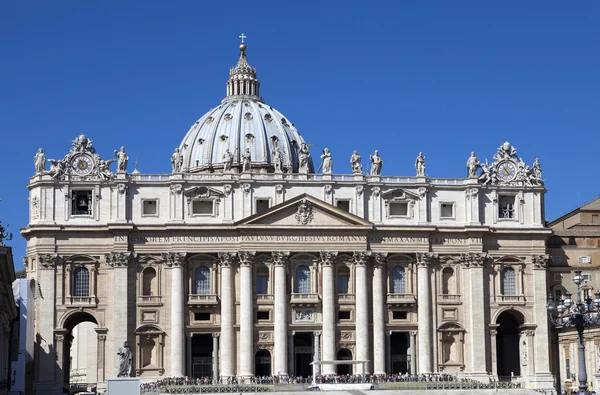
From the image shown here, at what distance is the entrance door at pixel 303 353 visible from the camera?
363 feet

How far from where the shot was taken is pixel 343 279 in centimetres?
11081

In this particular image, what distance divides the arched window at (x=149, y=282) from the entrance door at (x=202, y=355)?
528 centimetres

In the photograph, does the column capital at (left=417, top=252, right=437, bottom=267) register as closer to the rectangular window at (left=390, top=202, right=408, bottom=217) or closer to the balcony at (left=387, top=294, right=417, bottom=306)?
the balcony at (left=387, top=294, right=417, bottom=306)

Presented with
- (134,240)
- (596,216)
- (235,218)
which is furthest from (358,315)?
(596,216)

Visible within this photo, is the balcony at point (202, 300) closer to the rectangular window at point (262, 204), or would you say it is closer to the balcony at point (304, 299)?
the balcony at point (304, 299)

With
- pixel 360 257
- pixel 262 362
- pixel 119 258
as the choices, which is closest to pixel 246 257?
pixel 262 362

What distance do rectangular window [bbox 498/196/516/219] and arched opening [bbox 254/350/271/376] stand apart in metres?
24.4

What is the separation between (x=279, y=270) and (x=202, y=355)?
393 inches

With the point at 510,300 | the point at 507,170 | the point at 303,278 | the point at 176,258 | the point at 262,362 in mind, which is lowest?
the point at 262,362

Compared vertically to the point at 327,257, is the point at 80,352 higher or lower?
lower

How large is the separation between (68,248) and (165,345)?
11.4 metres

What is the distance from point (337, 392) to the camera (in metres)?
91.7

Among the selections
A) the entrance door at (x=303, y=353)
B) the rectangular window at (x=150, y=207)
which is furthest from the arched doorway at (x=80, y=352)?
the entrance door at (x=303, y=353)

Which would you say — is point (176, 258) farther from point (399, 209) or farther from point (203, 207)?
point (399, 209)
